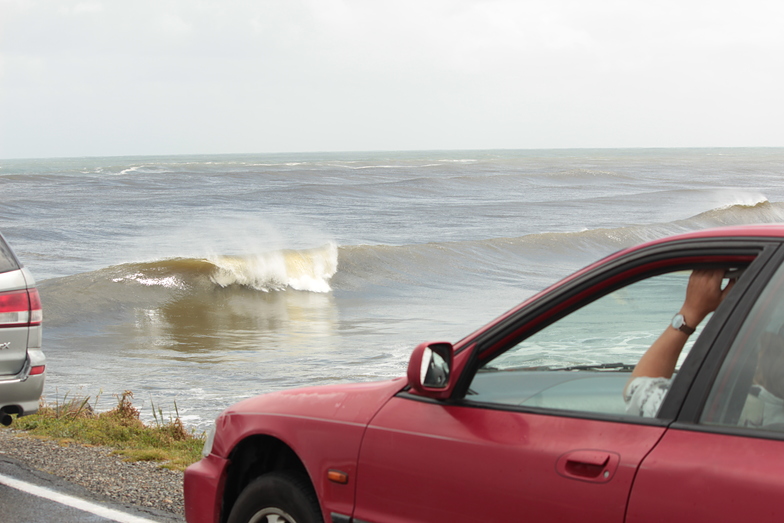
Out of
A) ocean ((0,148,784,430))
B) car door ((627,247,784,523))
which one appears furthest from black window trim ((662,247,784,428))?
ocean ((0,148,784,430))

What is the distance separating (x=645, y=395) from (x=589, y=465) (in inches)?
11.6

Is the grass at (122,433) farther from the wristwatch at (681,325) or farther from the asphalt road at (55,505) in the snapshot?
the wristwatch at (681,325)

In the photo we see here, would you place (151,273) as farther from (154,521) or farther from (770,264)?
(770,264)

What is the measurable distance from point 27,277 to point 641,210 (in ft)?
132

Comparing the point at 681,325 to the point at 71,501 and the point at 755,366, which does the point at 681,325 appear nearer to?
the point at 755,366

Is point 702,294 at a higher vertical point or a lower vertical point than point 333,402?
higher

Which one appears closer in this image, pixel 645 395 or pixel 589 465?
pixel 589 465

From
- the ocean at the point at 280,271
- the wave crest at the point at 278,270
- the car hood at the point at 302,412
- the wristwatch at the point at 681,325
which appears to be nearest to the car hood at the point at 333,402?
the car hood at the point at 302,412

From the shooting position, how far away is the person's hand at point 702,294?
7.55 feet

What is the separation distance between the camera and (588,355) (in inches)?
112

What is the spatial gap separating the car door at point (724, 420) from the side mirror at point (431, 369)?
737 mm

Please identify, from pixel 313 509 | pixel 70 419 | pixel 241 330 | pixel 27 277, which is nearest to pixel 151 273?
pixel 241 330

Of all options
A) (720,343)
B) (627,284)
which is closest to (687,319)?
(627,284)

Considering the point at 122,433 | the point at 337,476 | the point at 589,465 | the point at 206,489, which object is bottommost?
the point at 122,433
